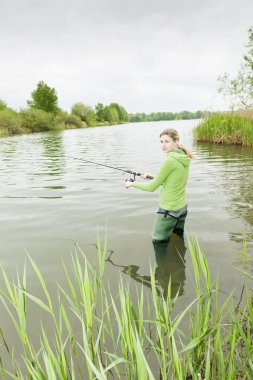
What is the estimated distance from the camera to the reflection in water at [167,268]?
3.64 metres

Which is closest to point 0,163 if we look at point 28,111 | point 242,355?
point 242,355

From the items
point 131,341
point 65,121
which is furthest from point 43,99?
point 131,341

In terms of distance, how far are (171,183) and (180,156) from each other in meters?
0.40

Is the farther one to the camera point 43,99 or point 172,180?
point 43,99

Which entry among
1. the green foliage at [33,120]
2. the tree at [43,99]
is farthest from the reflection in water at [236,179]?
the tree at [43,99]

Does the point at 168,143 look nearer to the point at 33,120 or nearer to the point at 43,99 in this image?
the point at 33,120

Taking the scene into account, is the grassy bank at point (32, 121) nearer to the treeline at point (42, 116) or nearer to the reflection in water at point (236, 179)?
the treeline at point (42, 116)

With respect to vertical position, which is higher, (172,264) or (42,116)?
(42,116)

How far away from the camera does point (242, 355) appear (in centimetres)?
233

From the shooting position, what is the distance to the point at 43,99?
60.6 m

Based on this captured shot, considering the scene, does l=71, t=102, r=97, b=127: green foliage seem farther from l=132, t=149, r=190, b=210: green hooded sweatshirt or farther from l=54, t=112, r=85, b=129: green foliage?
l=132, t=149, r=190, b=210: green hooded sweatshirt

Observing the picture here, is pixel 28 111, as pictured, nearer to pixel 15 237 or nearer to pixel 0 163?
pixel 0 163

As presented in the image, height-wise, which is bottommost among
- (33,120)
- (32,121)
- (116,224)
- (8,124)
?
(116,224)

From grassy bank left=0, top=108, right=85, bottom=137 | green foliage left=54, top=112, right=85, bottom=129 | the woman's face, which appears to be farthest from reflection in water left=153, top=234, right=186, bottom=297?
green foliage left=54, top=112, right=85, bottom=129
